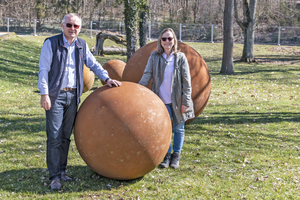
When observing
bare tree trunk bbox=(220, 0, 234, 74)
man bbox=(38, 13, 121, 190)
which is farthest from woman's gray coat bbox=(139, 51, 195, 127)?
bare tree trunk bbox=(220, 0, 234, 74)

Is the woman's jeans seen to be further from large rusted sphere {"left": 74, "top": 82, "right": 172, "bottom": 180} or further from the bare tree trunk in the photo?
the bare tree trunk

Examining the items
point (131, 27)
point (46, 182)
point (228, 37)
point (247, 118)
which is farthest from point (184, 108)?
point (228, 37)

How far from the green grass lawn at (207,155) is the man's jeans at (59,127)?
400 mm

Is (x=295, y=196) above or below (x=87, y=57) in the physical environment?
below

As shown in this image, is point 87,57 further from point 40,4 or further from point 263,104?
point 40,4

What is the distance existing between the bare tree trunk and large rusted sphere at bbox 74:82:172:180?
13357mm

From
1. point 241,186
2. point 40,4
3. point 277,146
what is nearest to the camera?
point 241,186

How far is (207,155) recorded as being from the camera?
6.27 metres

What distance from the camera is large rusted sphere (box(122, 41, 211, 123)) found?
6969mm

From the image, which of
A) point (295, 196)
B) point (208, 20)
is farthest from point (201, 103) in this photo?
point (208, 20)

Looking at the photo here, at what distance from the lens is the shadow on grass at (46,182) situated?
4629 mm

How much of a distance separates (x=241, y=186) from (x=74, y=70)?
3.22 m

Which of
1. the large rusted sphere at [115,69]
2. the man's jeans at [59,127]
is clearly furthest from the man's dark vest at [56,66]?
the large rusted sphere at [115,69]

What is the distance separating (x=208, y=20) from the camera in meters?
44.0
